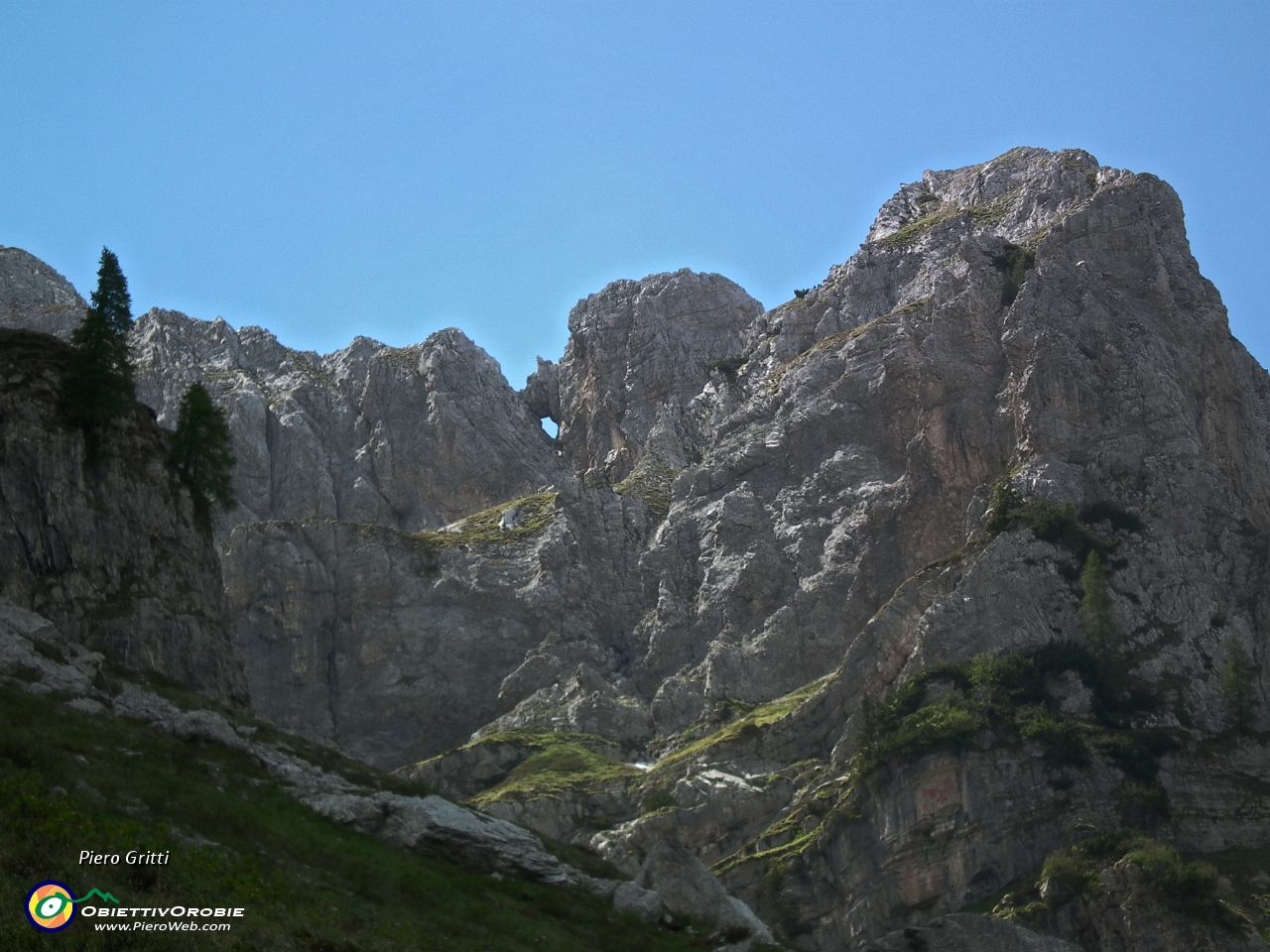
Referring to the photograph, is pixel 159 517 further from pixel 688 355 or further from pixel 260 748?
pixel 688 355

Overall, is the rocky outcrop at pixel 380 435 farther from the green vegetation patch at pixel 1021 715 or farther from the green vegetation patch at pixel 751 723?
the green vegetation patch at pixel 1021 715

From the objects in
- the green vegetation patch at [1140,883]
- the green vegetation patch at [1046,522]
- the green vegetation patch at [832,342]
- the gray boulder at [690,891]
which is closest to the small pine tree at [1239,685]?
the green vegetation patch at [1046,522]

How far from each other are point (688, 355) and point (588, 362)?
13520 mm

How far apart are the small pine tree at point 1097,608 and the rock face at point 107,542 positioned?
5562 centimetres

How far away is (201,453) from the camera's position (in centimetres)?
9131

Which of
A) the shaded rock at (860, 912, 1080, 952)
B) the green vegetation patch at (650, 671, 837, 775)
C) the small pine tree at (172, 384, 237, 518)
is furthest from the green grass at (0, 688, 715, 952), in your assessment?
the green vegetation patch at (650, 671, 837, 775)

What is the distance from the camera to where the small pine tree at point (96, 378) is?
274 ft

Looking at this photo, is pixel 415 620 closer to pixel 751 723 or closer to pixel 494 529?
pixel 494 529

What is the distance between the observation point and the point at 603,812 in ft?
360

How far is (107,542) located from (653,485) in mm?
80920

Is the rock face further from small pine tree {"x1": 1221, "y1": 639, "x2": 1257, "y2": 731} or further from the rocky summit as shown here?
small pine tree {"x1": 1221, "y1": 639, "x2": 1257, "y2": 731}

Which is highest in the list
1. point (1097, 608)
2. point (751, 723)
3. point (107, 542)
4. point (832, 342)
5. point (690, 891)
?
point (832, 342)

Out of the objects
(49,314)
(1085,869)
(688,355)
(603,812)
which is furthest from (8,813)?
(49,314)

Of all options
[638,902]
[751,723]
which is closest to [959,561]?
[751,723]
